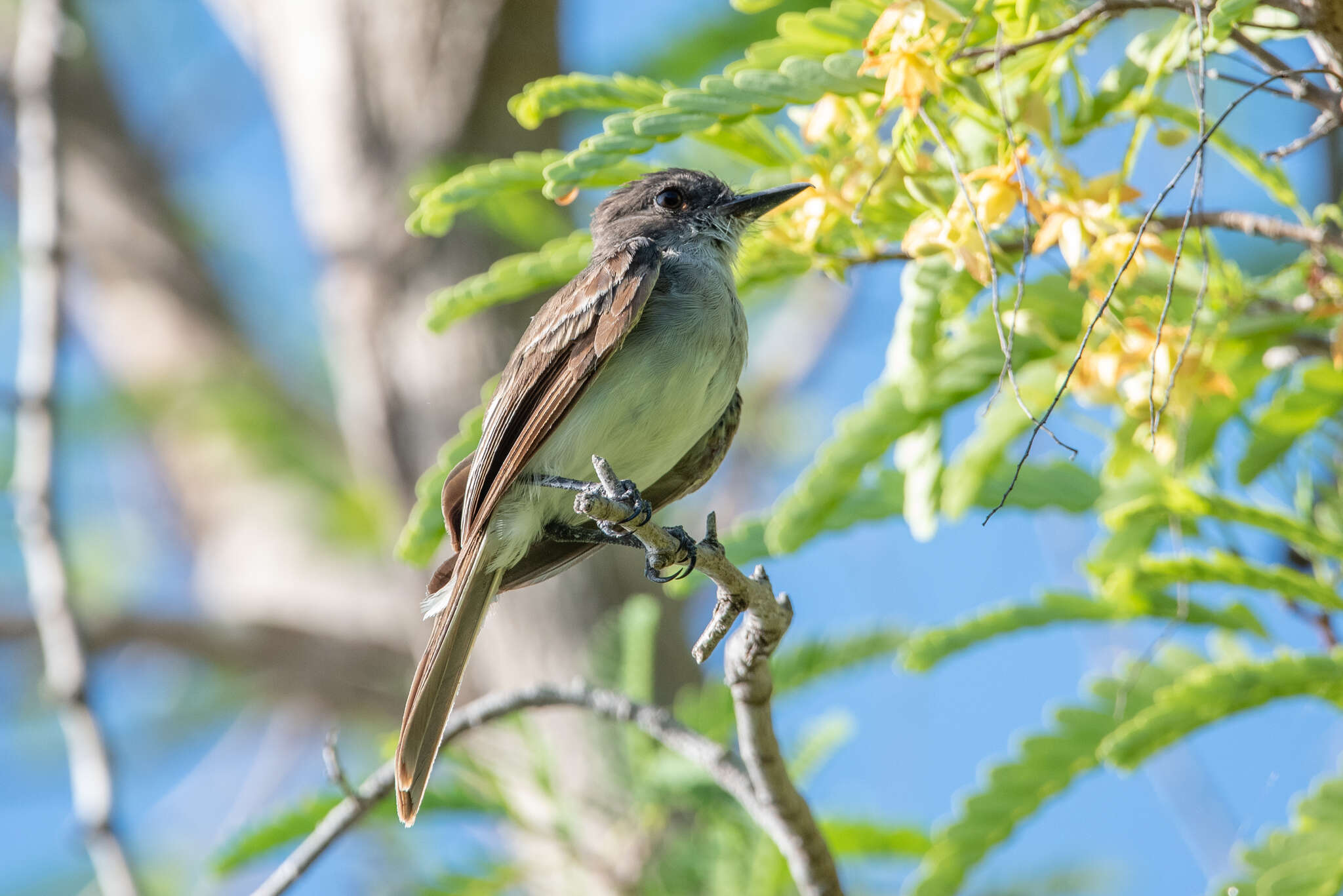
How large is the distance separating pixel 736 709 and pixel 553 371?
0.91 meters

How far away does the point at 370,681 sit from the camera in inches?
282

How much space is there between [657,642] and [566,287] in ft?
8.38

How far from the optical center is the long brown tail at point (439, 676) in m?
2.67

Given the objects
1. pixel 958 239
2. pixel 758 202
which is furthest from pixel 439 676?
pixel 958 239

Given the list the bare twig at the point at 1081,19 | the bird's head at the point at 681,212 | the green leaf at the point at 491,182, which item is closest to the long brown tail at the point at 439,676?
the green leaf at the point at 491,182

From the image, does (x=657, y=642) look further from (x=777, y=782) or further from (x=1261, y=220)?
(x=1261, y=220)

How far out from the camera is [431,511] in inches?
113

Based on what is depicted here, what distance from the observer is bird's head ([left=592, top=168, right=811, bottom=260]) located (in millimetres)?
3334

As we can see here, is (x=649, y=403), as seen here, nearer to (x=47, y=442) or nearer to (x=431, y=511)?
(x=431, y=511)

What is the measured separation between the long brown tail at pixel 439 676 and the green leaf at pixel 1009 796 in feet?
3.32

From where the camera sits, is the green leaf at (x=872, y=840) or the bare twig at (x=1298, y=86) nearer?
the bare twig at (x=1298, y=86)

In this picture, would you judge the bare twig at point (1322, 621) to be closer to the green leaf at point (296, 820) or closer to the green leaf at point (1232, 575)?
the green leaf at point (1232, 575)

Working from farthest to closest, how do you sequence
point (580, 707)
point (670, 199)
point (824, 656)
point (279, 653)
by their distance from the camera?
point (279, 653), point (670, 199), point (824, 656), point (580, 707)

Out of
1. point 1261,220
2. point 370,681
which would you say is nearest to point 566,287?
point 1261,220
